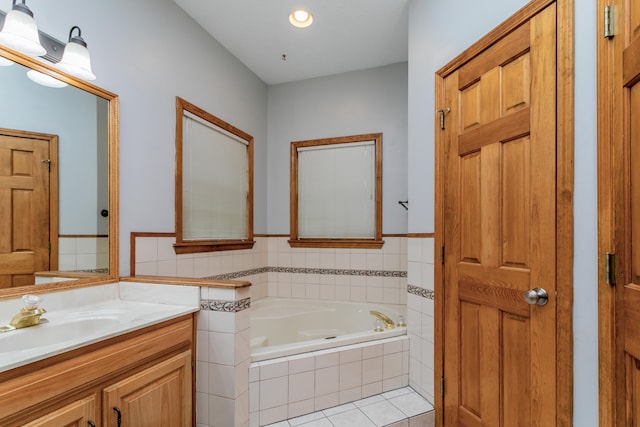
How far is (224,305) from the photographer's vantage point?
5.25 feet

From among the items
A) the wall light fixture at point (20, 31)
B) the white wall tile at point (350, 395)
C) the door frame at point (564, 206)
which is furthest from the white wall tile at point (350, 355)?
the wall light fixture at point (20, 31)

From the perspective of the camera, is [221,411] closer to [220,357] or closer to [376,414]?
[220,357]

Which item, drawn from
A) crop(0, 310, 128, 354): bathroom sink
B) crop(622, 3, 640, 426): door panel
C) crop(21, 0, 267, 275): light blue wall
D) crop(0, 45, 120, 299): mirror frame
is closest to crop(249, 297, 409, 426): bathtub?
crop(0, 310, 128, 354): bathroom sink

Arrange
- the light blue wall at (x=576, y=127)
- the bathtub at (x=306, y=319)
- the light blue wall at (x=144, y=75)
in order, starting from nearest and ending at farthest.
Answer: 1. the light blue wall at (x=576, y=127)
2. the light blue wall at (x=144, y=75)
3. the bathtub at (x=306, y=319)

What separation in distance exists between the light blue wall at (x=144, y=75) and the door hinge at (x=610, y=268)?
2200mm

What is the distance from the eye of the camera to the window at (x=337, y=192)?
3078 mm

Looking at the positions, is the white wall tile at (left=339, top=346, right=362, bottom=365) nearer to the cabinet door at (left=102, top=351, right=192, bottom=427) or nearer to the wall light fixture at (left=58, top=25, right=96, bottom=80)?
the cabinet door at (left=102, top=351, right=192, bottom=427)

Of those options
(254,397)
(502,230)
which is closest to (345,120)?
(502,230)

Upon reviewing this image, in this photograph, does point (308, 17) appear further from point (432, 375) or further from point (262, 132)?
point (432, 375)

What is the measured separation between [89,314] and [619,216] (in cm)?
213

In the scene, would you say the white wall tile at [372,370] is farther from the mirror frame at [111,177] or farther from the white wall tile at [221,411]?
the mirror frame at [111,177]

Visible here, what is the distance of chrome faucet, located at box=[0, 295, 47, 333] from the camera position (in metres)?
1.22

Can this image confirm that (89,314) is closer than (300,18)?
Yes

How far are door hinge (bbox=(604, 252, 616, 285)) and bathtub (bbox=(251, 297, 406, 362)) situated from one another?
1.78 meters
